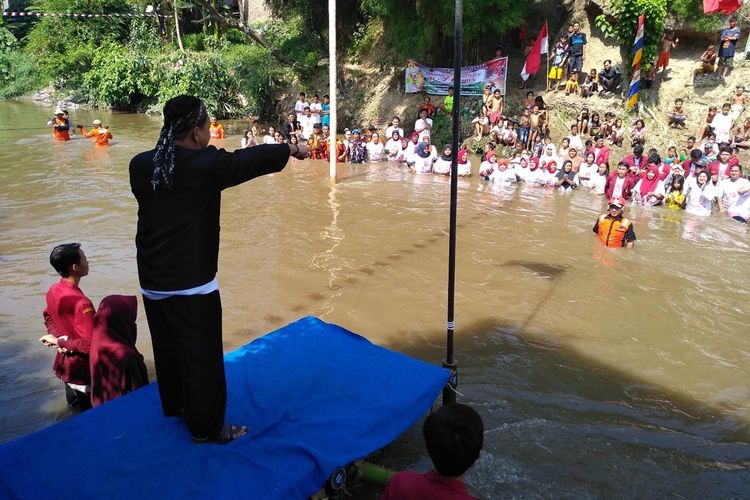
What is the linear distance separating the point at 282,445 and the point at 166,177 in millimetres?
1423

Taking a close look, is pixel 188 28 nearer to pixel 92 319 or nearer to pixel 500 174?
pixel 500 174

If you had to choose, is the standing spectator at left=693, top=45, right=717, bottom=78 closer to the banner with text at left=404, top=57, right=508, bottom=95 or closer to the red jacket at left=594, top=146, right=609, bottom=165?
the red jacket at left=594, top=146, right=609, bottom=165

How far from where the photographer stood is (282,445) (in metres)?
2.97

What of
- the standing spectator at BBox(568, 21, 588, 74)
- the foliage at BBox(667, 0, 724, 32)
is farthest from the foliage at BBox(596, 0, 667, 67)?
the standing spectator at BBox(568, 21, 588, 74)

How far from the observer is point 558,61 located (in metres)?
15.2

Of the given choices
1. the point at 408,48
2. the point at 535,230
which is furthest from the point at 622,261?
the point at 408,48

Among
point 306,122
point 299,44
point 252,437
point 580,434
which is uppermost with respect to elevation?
point 299,44

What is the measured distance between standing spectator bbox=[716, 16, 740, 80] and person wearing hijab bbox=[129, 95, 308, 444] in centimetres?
1350

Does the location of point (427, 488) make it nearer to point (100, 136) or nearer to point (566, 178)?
point (566, 178)

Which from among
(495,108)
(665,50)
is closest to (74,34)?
(495,108)

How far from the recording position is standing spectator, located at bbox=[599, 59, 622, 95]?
1424 cm

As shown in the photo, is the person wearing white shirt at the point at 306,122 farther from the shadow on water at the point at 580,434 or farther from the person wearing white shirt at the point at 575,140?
the shadow on water at the point at 580,434

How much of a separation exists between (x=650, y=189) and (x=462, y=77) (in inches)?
280

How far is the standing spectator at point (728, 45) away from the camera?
12867 millimetres
